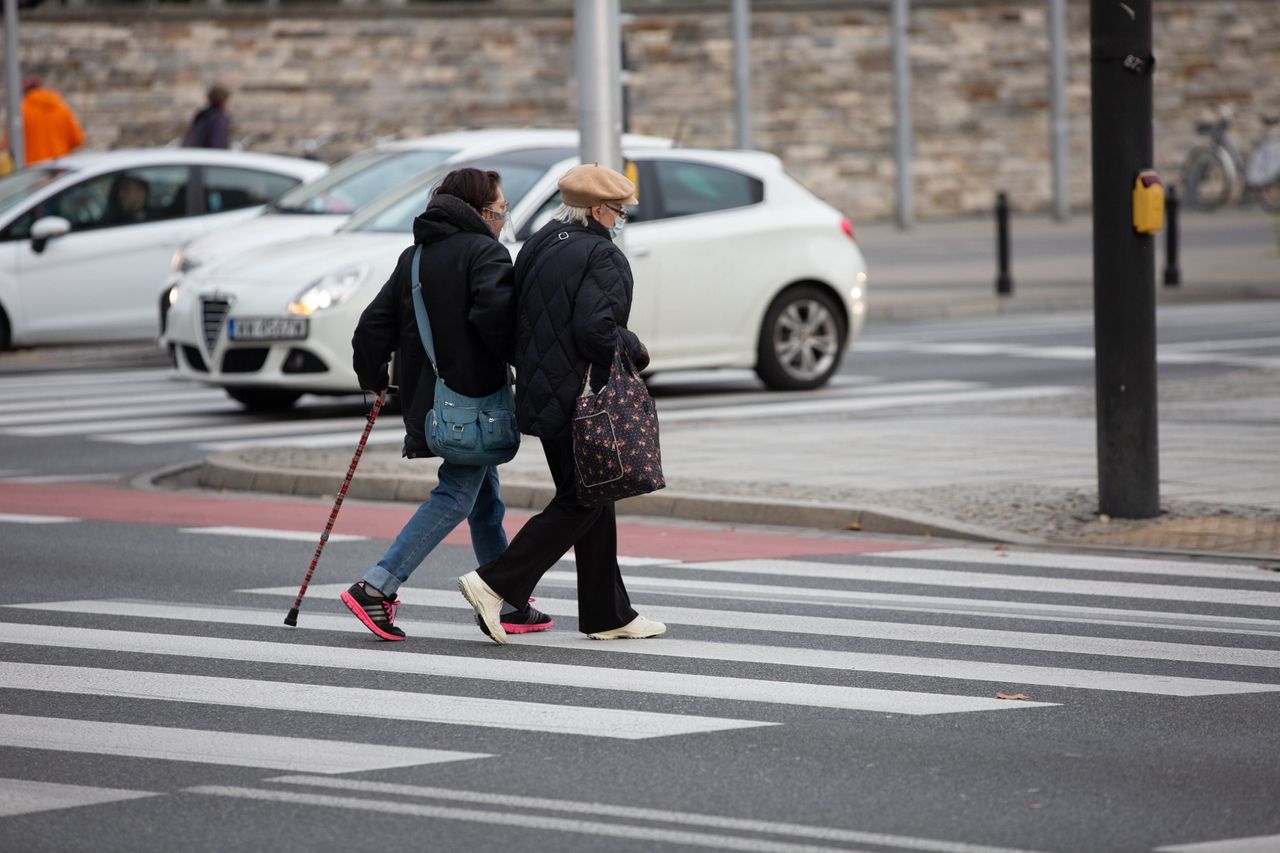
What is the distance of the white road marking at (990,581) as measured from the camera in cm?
895

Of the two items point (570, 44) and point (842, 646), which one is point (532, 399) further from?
point (570, 44)

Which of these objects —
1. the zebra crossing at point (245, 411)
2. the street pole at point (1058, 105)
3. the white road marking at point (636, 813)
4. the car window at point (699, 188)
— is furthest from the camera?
the street pole at point (1058, 105)

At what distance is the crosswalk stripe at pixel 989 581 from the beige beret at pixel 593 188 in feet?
7.12

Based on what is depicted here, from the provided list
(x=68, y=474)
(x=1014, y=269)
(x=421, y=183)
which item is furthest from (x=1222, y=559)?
(x=1014, y=269)

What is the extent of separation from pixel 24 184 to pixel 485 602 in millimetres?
14300

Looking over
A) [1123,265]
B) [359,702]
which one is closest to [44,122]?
[1123,265]

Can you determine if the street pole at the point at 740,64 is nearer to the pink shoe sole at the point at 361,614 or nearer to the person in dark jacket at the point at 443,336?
the person in dark jacket at the point at 443,336

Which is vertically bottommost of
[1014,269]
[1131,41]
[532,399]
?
[1014,269]

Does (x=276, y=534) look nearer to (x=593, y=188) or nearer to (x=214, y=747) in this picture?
(x=593, y=188)

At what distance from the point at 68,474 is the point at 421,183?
13.4 ft

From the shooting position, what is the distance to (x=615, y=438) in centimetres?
773

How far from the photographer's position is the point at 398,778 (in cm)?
605

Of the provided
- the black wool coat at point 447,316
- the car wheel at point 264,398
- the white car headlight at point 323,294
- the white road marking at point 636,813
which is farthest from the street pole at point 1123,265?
the car wheel at point 264,398

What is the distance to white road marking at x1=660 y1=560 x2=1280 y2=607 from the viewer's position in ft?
29.4
